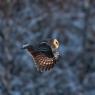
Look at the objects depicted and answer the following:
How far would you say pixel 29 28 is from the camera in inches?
206

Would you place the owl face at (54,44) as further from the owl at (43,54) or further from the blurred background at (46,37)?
the blurred background at (46,37)

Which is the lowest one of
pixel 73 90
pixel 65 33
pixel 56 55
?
pixel 73 90

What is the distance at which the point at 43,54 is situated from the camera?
1141 millimetres

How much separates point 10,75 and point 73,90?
2.00 ft

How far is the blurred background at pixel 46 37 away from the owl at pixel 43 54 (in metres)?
2.96

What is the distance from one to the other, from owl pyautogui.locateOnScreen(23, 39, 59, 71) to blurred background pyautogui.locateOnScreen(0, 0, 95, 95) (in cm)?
296

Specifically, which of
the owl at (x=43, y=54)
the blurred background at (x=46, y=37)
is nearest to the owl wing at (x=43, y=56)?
the owl at (x=43, y=54)

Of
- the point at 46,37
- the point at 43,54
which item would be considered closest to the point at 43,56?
the point at 43,54

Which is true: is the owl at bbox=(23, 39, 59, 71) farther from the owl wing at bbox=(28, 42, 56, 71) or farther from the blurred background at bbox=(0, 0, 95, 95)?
the blurred background at bbox=(0, 0, 95, 95)

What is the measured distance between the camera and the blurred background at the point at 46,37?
15.3ft

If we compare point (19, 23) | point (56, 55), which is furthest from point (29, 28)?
point (56, 55)

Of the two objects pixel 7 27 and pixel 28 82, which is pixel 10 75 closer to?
pixel 28 82

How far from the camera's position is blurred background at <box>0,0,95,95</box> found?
4.67 m

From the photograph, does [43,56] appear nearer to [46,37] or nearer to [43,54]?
[43,54]
